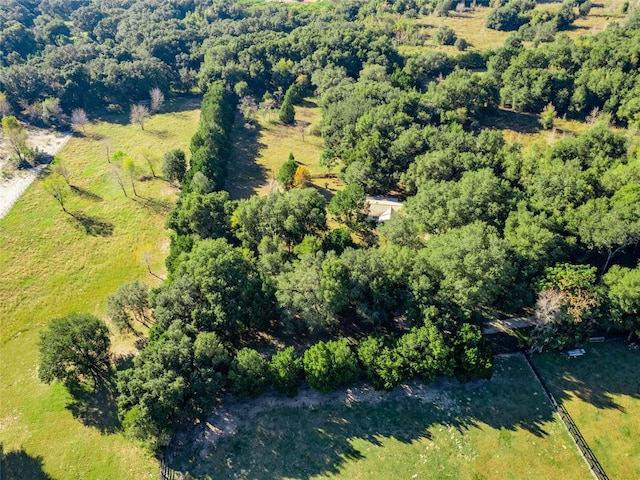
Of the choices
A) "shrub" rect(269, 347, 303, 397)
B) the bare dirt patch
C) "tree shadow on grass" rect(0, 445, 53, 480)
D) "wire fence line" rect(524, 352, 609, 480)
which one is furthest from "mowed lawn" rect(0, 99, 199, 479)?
"wire fence line" rect(524, 352, 609, 480)

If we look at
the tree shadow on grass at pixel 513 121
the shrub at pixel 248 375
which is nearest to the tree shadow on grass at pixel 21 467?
the shrub at pixel 248 375

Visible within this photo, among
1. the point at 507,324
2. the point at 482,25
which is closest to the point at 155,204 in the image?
the point at 507,324

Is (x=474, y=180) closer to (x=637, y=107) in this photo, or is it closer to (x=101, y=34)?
(x=637, y=107)

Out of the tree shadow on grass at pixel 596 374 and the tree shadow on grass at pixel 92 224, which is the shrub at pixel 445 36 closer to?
the tree shadow on grass at pixel 596 374

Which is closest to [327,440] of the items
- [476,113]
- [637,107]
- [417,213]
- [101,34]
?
[417,213]

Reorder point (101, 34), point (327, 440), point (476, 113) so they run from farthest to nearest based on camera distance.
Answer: point (101, 34) < point (476, 113) < point (327, 440)

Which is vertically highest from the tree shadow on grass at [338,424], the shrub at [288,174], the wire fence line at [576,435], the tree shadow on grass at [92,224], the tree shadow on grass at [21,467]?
the shrub at [288,174]
